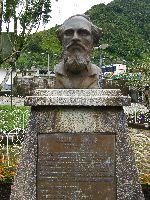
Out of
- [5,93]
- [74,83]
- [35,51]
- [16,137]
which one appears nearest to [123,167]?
[74,83]

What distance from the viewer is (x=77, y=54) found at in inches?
238

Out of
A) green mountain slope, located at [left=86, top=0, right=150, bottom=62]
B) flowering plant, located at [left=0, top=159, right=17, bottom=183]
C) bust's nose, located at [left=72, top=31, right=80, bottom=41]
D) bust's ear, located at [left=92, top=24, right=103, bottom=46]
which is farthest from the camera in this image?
green mountain slope, located at [left=86, top=0, right=150, bottom=62]

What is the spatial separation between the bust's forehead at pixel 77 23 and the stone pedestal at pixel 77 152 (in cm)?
95

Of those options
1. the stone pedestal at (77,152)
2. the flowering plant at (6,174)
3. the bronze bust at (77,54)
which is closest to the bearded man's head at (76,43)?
the bronze bust at (77,54)

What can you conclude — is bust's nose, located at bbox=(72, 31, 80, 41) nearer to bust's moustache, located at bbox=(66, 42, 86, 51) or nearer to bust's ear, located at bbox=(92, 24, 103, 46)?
bust's moustache, located at bbox=(66, 42, 86, 51)

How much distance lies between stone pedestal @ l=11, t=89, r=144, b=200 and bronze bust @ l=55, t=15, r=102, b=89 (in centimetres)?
64

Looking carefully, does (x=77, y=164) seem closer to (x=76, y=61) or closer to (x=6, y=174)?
(x=76, y=61)

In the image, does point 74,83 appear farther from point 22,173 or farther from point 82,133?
point 22,173

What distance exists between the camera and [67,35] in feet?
19.8

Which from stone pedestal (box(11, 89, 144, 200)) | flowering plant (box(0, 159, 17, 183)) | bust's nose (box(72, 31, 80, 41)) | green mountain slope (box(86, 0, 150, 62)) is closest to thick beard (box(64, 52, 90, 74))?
bust's nose (box(72, 31, 80, 41))

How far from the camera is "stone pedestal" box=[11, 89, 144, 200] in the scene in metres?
5.50

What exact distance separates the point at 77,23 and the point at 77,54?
1.23ft

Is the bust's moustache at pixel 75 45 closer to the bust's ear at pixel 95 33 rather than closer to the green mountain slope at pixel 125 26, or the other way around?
the bust's ear at pixel 95 33

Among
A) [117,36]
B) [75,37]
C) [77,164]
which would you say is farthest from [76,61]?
[117,36]
